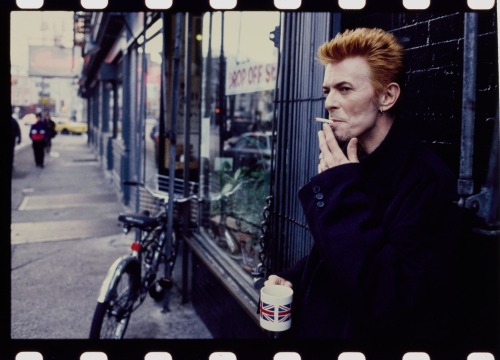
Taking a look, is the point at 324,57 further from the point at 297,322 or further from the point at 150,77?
the point at 150,77

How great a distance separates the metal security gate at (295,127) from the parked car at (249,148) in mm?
1973

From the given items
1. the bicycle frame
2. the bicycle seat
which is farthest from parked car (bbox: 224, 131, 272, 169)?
the bicycle frame

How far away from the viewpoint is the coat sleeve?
135cm

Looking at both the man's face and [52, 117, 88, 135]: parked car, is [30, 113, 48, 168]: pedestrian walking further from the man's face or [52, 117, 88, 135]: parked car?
[52, 117, 88, 135]: parked car

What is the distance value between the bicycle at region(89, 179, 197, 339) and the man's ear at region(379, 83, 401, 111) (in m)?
2.72

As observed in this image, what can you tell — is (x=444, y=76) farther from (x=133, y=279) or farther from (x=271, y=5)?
(x=133, y=279)

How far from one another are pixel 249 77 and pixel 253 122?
119cm

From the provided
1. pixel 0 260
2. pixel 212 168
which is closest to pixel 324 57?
pixel 0 260

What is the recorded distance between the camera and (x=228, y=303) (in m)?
3.99

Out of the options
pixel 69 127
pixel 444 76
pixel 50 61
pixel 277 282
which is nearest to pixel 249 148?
pixel 444 76

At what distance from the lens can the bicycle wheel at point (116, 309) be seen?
352 cm

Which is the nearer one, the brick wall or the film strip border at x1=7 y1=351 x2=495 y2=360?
the film strip border at x1=7 y1=351 x2=495 y2=360

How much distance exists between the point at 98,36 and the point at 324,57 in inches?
448

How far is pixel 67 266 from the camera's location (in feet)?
20.1
